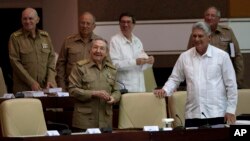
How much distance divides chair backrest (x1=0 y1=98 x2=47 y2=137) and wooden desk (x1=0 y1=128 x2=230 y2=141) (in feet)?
1.63

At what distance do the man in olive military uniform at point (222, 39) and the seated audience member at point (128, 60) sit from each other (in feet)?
2.17

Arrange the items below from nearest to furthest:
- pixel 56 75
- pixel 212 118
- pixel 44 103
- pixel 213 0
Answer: pixel 212 118
pixel 44 103
pixel 56 75
pixel 213 0

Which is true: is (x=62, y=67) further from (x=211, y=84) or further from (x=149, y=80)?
(x=211, y=84)

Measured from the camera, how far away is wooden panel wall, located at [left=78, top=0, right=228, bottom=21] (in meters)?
11.6

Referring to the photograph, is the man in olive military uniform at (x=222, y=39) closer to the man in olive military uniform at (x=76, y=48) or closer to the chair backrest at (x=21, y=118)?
the man in olive military uniform at (x=76, y=48)

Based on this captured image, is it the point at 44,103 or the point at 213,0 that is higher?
the point at 213,0

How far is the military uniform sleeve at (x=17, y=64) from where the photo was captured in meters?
9.00

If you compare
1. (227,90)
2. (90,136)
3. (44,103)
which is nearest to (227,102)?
(227,90)

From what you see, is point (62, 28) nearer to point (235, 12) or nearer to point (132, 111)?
point (235, 12)

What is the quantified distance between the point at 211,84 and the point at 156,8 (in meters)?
4.31

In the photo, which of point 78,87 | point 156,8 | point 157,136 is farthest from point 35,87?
point 156,8

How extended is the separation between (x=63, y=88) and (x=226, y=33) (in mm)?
1896

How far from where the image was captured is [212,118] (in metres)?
7.36

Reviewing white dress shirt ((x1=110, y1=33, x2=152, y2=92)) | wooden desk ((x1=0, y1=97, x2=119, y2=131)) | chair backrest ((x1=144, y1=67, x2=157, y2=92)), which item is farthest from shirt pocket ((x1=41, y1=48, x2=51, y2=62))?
chair backrest ((x1=144, y1=67, x2=157, y2=92))
